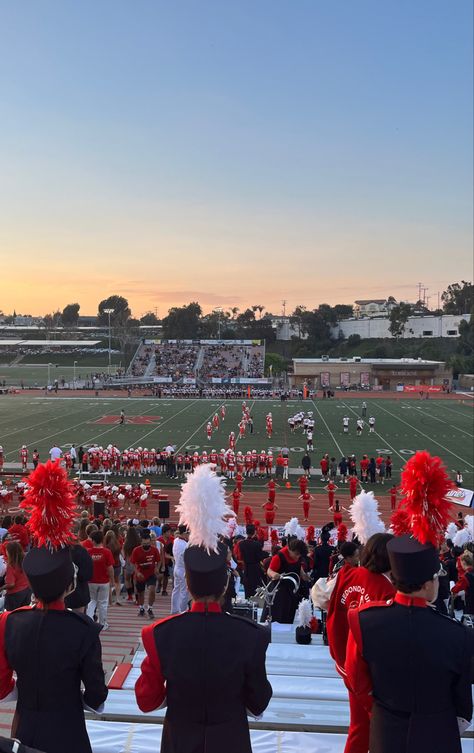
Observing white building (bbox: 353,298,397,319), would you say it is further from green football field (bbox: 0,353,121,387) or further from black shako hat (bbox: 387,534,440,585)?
black shako hat (bbox: 387,534,440,585)

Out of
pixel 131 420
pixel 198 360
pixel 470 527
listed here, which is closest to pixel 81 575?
pixel 470 527

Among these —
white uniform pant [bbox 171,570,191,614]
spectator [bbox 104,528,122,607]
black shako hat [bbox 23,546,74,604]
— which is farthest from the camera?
spectator [bbox 104,528,122,607]

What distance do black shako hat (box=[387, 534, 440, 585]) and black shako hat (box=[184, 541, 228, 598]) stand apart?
75 centimetres

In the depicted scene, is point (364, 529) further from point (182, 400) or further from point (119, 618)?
point (182, 400)

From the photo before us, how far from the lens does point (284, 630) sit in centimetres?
613

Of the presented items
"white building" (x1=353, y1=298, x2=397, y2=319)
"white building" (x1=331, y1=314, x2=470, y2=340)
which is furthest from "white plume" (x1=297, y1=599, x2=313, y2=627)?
"white building" (x1=353, y1=298, x2=397, y2=319)

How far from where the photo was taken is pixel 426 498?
10.5 ft

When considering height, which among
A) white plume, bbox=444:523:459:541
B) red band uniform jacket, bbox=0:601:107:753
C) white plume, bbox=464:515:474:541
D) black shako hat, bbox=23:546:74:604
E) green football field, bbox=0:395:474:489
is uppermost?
black shako hat, bbox=23:546:74:604

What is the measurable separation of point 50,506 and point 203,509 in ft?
3.29

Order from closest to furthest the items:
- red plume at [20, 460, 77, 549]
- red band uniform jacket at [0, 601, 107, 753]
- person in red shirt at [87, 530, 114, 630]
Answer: red band uniform jacket at [0, 601, 107, 753] → red plume at [20, 460, 77, 549] → person in red shirt at [87, 530, 114, 630]

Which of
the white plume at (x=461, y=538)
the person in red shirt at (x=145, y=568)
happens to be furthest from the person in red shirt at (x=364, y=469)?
the person in red shirt at (x=145, y=568)

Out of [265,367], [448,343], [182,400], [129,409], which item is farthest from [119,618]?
[448,343]

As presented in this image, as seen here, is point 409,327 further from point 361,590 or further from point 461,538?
point 361,590

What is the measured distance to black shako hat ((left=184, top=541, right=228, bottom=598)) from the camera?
2.69 metres
